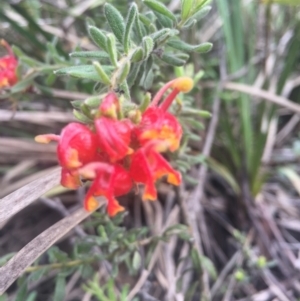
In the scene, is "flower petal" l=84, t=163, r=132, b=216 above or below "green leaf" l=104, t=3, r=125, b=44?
below

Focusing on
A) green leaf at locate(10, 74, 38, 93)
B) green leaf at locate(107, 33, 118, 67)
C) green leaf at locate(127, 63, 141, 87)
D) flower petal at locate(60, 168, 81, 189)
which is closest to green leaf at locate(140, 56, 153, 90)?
green leaf at locate(127, 63, 141, 87)

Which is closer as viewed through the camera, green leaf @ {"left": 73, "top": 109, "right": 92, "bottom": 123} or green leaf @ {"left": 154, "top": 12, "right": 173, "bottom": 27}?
green leaf @ {"left": 73, "top": 109, "right": 92, "bottom": 123}

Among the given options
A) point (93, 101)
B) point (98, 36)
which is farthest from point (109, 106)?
point (98, 36)

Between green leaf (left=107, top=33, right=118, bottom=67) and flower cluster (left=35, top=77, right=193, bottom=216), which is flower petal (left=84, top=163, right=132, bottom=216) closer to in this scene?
flower cluster (left=35, top=77, right=193, bottom=216)

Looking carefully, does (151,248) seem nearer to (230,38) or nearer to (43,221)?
(43,221)

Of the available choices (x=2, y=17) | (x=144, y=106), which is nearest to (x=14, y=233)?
(x=2, y=17)

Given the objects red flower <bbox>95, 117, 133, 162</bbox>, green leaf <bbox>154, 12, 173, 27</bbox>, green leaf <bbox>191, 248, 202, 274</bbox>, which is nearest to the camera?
red flower <bbox>95, 117, 133, 162</bbox>

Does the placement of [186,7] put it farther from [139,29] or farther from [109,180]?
[109,180]

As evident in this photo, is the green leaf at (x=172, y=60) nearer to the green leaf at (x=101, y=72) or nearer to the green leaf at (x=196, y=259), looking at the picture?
the green leaf at (x=101, y=72)
